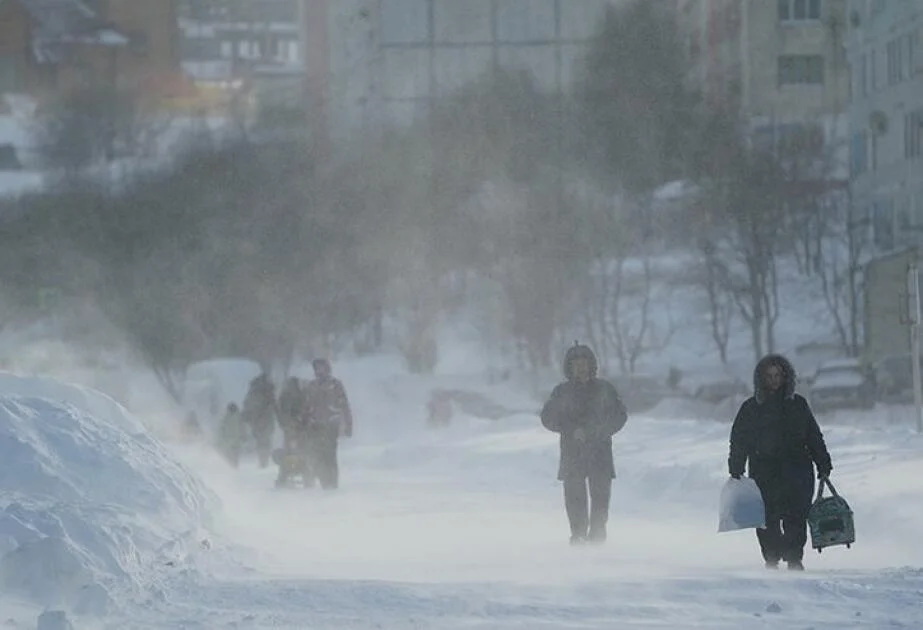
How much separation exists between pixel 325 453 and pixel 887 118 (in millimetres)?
38448

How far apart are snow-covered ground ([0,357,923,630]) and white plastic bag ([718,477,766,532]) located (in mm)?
249

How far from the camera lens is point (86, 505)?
10758 millimetres

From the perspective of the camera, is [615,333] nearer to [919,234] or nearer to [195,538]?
[919,234]

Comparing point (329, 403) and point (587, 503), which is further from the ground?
point (329, 403)

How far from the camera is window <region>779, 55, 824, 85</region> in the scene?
7123 cm

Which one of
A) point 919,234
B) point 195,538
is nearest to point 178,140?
point 919,234

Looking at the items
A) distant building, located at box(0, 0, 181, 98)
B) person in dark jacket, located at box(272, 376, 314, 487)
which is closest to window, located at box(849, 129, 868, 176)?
distant building, located at box(0, 0, 181, 98)

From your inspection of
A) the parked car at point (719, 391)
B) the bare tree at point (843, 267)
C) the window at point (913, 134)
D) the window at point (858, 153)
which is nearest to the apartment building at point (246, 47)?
the bare tree at point (843, 267)

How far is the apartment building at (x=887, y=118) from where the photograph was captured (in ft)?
189

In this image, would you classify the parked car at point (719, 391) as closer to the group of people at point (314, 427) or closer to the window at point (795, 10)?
the window at point (795, 10)


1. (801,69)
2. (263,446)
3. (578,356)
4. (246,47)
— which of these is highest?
(246,47)

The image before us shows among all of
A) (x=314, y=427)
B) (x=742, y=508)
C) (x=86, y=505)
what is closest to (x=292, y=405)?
(x=314, y=427)

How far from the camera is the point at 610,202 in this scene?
70.1 metres

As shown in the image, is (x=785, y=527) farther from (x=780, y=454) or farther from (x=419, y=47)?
(x=419, y=47)
